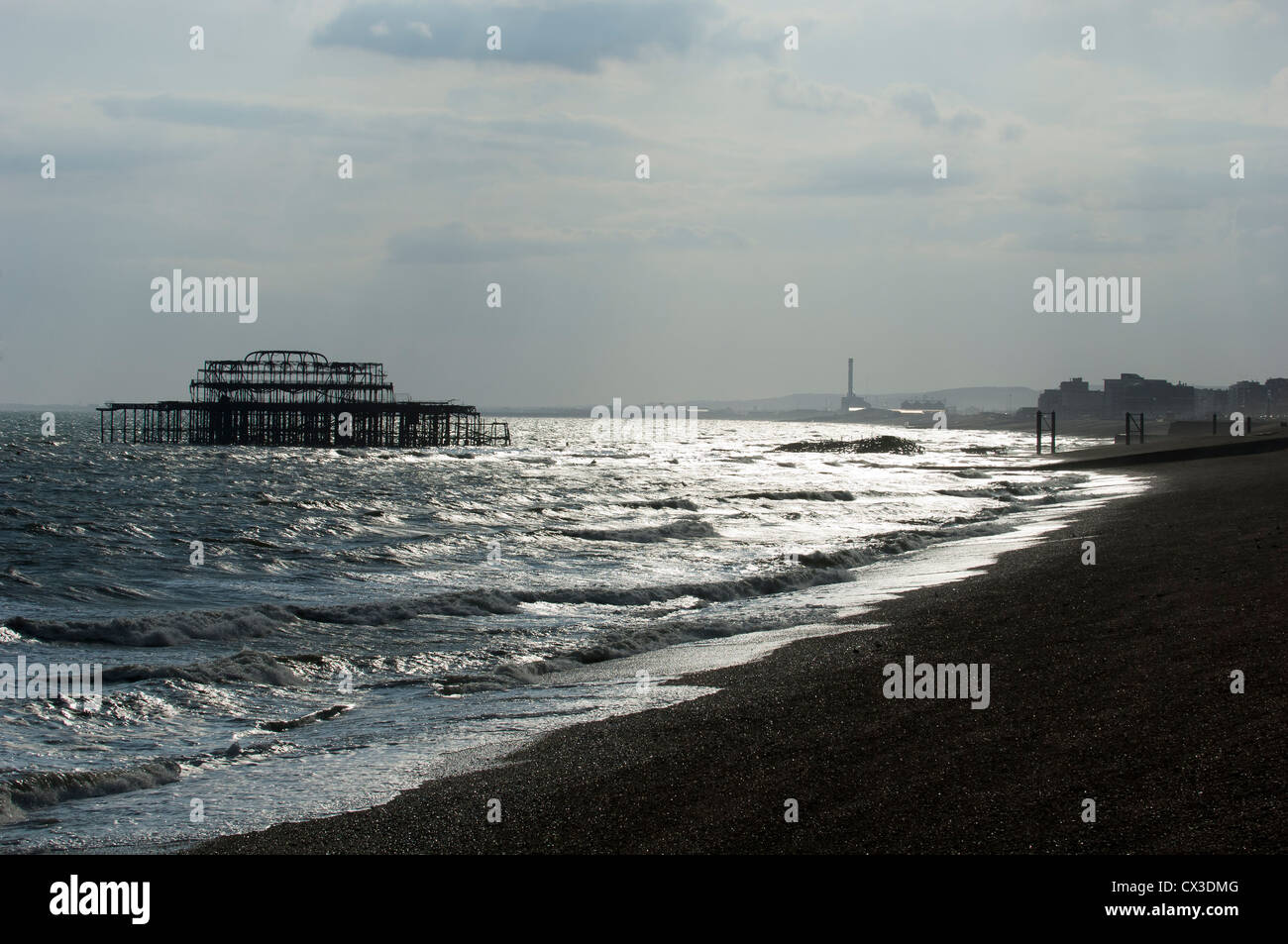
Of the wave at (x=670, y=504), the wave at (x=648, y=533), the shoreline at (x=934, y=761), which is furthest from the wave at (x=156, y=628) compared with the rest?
the wave at (x=670, y=504)

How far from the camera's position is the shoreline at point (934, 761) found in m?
5.19

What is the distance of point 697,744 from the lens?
7605 millimetres

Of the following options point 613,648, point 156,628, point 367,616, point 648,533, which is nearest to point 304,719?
point 613,648

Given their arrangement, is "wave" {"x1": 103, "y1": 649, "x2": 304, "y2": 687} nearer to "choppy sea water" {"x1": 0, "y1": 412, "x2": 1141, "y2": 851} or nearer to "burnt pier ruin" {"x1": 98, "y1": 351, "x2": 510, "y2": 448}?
"choppy sea water" {"x1": 0, "y1": 412, "x2": 1141, "y2": 851}

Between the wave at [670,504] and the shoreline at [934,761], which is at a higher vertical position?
the shoreline at [934,761]

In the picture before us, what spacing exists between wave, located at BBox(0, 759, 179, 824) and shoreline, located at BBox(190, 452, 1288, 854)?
190 cm

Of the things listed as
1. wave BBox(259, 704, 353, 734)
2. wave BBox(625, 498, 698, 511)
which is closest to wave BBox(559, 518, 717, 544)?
wave BBox(625, 498, 698, 511)

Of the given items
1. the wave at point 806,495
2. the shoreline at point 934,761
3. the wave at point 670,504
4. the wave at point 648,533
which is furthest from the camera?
the wave at point 806,495

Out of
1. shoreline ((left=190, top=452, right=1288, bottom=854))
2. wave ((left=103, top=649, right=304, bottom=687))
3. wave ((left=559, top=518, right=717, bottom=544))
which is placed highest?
shoreline ((left=190, top=452, right=1288, bottom=854))

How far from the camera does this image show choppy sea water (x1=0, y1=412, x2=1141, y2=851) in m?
7.88

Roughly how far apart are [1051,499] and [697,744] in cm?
3256

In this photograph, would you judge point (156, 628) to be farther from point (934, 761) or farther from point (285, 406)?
point (285, 406)

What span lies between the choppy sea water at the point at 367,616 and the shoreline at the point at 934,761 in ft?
2.91

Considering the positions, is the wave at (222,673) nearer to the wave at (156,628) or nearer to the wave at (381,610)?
the wave at (381,610)
